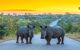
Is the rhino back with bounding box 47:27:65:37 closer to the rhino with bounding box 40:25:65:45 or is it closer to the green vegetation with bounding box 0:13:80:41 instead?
the rhino with bounding box 40:25:65:45

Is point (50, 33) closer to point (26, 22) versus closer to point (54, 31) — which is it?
point (54, 31)

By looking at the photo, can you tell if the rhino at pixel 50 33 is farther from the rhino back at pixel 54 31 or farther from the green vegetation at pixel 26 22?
the green vegetation at pixel 26 22

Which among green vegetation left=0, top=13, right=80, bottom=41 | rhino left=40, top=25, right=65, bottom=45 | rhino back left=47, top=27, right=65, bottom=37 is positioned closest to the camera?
rhino left=40, top=25, right=65, bottom=45

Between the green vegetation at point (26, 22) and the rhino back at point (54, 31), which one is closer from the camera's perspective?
the rhino back at point (54, 31)

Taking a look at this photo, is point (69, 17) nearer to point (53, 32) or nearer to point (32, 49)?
point (53, 32)

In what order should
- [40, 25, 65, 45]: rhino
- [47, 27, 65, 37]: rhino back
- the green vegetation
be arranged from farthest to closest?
the green vegetation
[47, 27, 65, 37]: rhino back
[40, 25, 65, 45]: rhino

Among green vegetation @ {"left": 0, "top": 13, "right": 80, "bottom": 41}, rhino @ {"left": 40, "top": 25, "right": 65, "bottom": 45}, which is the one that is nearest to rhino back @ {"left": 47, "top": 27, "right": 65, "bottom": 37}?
rhino @ {"left": 40, "top": 25, "right": 65, "bottom": 45}

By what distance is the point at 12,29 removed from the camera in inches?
2534

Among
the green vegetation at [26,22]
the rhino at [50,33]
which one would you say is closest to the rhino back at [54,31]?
the rhino at [50,33]

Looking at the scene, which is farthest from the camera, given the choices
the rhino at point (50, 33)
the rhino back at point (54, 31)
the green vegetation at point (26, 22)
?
the green vegetation at point (26, 22)

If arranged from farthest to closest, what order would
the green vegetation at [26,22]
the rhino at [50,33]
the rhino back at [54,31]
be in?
the green vegetation at [26,22]
the rhino back at [54,31]
the rhino at [50,33]

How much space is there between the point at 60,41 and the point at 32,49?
1033cm

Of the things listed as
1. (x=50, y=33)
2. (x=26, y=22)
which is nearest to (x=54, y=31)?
(x=50, y=33)

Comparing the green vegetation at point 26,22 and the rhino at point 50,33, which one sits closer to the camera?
the rhino at point 50,33
